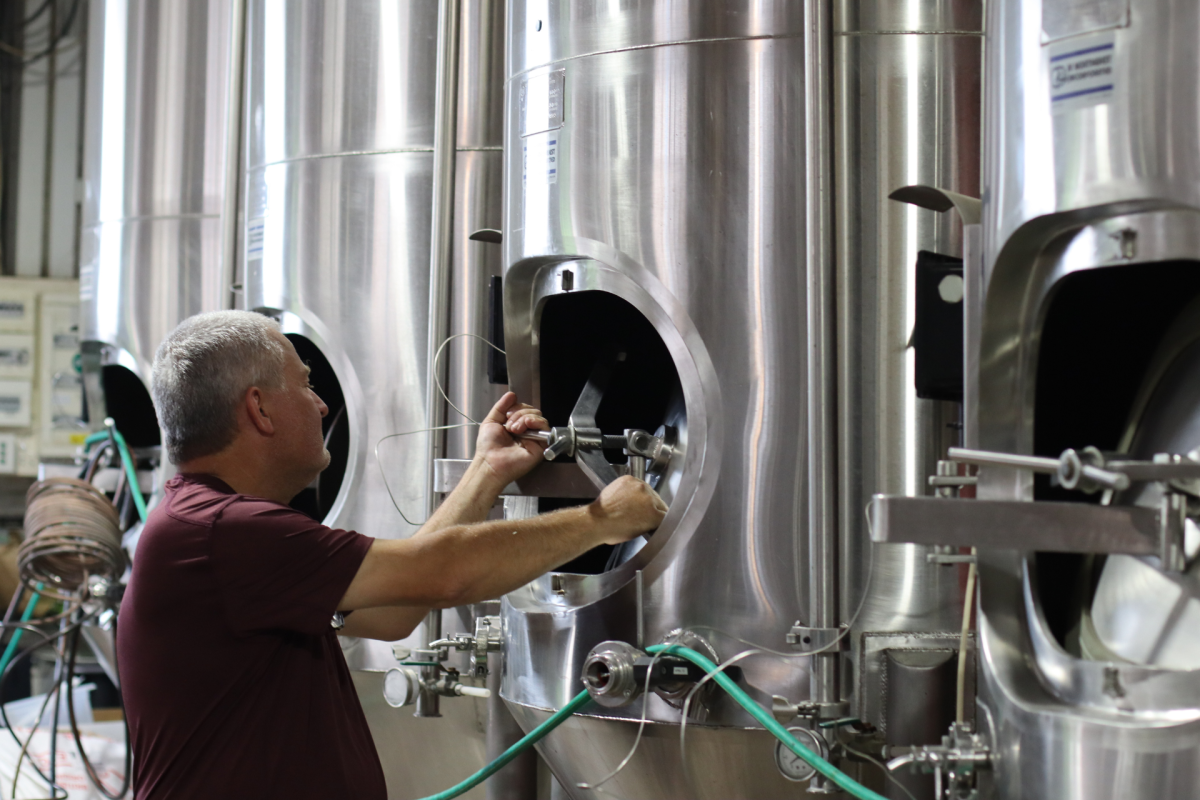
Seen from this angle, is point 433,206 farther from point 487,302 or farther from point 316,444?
point 316,444

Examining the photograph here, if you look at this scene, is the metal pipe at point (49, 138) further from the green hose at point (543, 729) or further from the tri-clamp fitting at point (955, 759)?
the tri-clamp fitting at point (955, 759)

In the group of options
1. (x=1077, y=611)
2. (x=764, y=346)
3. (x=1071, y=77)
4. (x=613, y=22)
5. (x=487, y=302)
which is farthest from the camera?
(x=487, y=302)

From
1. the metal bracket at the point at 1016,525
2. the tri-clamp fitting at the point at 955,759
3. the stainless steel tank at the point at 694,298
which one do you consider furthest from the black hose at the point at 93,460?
the metal bracket at the point at 1016,525

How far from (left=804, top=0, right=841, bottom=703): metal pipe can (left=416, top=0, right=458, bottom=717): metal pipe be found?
843 mm

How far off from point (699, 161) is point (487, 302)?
87 cm

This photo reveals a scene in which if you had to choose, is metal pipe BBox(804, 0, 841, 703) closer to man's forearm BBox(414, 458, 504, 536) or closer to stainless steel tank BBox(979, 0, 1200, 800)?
stainless steel tank BBox(979, 0, 1200, 800)

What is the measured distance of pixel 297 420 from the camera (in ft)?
6.01

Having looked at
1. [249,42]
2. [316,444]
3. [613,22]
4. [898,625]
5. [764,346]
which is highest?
[249,42]

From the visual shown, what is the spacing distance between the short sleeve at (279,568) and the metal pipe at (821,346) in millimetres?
586

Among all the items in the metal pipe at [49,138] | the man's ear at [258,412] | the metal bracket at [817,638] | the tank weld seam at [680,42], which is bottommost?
the metal bracket at [817,638]

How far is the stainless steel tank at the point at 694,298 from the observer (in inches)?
69.0

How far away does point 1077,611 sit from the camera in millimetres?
1538

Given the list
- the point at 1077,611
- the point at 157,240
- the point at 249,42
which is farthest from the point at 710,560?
the point at 157,240

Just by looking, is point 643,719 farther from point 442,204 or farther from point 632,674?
point 442,204
